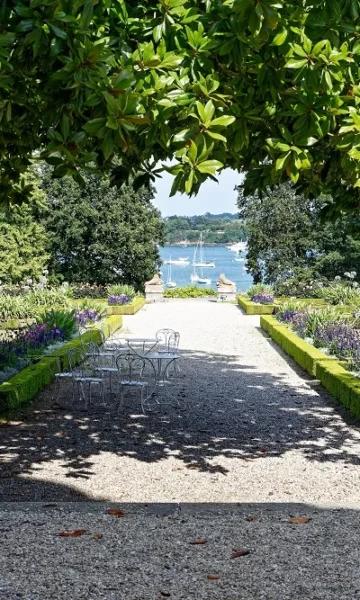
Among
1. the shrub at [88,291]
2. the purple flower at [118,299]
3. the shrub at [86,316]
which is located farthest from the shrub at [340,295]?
the shrub at [88,291]

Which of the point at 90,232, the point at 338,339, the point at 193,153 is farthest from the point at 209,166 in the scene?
the point at 90,232

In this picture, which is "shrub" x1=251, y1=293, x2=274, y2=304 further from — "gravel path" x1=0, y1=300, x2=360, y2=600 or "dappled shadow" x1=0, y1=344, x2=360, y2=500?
"dappled shadow" x1=0, y1=344, x2=360, y2=500

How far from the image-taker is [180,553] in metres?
4.68

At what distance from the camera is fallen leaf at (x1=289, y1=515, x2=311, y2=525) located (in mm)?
5305

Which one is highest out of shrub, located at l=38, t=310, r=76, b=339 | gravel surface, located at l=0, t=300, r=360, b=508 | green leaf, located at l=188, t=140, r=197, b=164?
green leaf, located at l=188, t=140, r=197, b=164

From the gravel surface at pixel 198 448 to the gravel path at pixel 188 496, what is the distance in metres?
0.02

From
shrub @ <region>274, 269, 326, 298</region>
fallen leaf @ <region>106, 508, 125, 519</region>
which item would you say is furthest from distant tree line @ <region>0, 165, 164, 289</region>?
fallen leaf @ <region>106, 508, 125, 519</region>

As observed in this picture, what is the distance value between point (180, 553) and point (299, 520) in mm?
1043

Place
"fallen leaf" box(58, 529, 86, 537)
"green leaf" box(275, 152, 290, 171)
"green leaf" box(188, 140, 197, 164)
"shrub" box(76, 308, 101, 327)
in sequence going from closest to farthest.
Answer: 1. "green leaf" box(188, 140, 197, 164)
2. "green leaf" box(275, 152, 290, 171)
3. "fallen leaf" box(58, 529, 86, 537)
4. "shrub" box(76, 308, 101, 327)

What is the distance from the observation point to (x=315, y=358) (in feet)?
42.0

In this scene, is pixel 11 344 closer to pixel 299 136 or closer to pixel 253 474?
pixel 253 474

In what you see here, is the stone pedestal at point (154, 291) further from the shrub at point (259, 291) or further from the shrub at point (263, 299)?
the shrub at point (263, 299)

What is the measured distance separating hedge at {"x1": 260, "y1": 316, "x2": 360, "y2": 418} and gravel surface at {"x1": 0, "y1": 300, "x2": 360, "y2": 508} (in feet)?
0.64

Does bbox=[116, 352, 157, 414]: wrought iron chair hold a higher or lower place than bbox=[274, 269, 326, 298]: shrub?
lower
